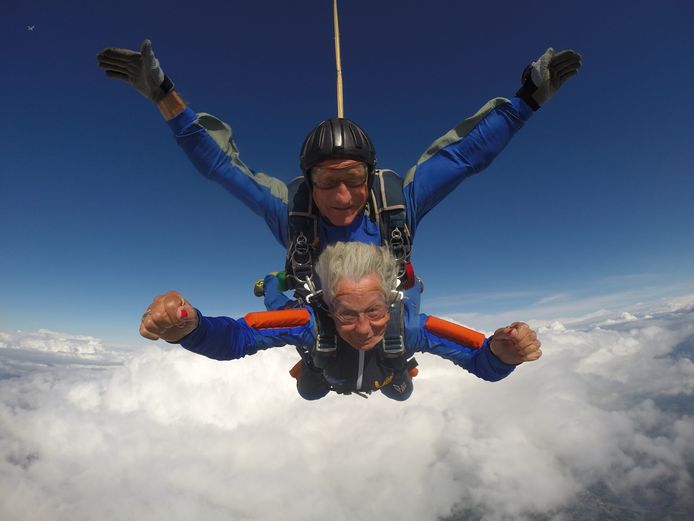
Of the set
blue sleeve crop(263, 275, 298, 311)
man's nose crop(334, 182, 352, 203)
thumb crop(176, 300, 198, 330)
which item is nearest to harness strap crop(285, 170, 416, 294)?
man's nose crop(334, 182, 352, 203)

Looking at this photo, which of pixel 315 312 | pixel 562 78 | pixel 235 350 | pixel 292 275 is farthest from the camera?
pixel 292 275

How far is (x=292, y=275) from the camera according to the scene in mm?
3096

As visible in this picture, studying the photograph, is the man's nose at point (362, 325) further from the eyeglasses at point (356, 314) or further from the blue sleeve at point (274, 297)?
the blue sleeve at point (274, 297)

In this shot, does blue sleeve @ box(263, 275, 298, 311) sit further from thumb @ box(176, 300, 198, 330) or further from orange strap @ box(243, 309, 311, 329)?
thumb @ box(176, 300, 198, 330)

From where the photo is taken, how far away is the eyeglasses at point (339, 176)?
2713mm

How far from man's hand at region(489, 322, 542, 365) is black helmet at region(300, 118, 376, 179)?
1612 mm

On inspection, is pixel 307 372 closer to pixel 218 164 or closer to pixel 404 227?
pixel 404 227

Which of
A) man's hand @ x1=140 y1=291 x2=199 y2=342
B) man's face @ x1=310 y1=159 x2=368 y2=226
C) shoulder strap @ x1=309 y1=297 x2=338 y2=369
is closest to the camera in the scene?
man's hand @ x1=140 y1=291 x2=199 y2=342

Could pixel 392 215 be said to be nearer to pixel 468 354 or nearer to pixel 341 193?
pixel 341 193

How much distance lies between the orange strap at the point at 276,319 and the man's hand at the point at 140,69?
1792 millimetres

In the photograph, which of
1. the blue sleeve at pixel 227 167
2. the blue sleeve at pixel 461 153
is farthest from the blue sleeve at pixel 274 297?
the blue sleeve at pixel 461 153

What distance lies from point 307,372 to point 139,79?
311 centimetres

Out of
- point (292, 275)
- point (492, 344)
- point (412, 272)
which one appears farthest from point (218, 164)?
point (492, 344)

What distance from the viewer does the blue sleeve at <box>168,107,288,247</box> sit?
2.68m
